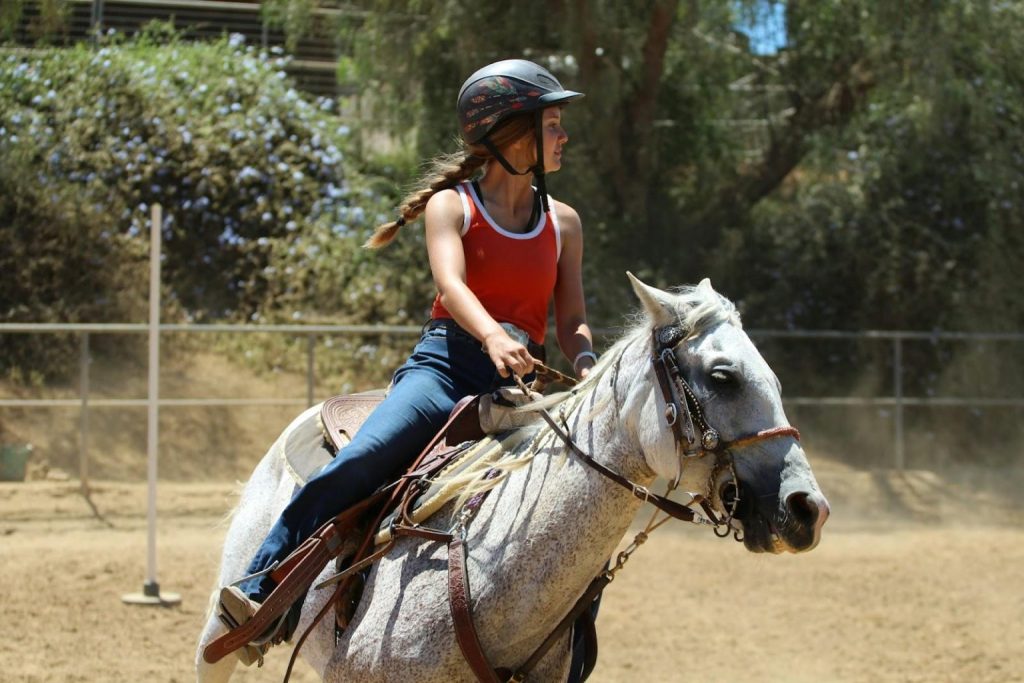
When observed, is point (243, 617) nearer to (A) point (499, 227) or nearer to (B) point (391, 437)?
(B) point (391, 437)

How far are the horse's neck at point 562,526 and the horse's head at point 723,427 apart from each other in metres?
0.13

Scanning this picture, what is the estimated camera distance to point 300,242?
1357 centimetres

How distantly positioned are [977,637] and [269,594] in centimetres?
550

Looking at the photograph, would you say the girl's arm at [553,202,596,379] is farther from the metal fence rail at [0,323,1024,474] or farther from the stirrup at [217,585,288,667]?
the metal fence rail at [0,323,1024,474]

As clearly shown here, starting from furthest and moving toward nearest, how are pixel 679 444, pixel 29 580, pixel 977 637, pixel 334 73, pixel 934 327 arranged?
pixel 334 73, pixel 934 327, pixel 29 580, pixel 977 637, pixel 679 444

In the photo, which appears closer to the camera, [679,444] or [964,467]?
[679,444]

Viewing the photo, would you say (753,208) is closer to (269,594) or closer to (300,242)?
(300,242)

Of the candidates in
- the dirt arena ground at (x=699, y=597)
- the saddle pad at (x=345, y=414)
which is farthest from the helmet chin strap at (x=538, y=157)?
the dirt arena ground at (x=699, y=597)

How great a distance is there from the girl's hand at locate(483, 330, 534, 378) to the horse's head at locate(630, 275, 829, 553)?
31cm

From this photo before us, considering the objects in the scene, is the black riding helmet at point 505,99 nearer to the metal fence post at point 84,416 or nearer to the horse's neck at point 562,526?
the horse's neck at point 562,526

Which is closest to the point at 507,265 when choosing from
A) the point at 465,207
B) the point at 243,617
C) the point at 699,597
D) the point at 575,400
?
the point at 465,207

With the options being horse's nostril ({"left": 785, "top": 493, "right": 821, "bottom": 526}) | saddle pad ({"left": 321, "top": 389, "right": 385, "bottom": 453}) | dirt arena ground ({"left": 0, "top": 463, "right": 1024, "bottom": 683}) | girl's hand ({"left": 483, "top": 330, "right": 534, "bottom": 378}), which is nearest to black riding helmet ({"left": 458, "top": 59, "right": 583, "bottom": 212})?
girl's hand ({"left": 483, "top": 330, "right": 534, "bottom": 378})

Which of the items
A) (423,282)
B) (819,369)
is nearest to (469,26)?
(423,282)

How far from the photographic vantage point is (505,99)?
348 centimetres
